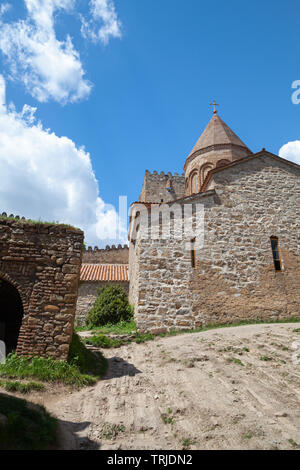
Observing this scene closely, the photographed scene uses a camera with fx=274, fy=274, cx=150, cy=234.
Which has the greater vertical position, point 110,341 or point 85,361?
point 110,341

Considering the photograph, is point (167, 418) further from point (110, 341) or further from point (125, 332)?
point (125, 332)

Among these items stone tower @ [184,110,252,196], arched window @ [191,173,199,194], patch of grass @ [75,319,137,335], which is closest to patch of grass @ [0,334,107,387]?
patch of grass @ [75,319,137,335]

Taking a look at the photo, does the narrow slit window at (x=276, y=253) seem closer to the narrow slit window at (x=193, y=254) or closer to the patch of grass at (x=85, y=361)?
the narrow slit window at (x=193, y=254)

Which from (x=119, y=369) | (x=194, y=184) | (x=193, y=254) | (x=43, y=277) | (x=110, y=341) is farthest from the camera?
(x=194, y=184)

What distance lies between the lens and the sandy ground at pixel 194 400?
3.72 meters

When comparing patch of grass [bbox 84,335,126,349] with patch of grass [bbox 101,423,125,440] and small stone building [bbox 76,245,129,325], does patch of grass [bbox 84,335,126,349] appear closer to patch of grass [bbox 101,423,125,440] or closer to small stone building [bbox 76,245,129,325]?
patch of grass [bbox 101,423,125,440]

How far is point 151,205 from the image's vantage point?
38.9 feet

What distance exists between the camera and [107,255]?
28922mm

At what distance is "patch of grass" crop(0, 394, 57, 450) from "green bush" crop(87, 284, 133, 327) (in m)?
8.33

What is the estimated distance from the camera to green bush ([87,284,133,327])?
12.2m

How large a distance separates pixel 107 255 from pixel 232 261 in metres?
19.1

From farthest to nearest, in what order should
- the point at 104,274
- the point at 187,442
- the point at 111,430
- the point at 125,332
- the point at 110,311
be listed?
the point at 104,274 < the point at 110,311 < the point at 125,332 < the point at 111,430 < the point at 187,442

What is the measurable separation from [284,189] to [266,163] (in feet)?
5.10

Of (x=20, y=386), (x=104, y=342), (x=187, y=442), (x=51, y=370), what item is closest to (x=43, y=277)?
(x=51, y=370)
